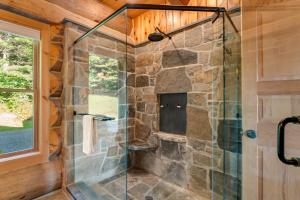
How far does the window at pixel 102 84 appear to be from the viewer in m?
2.04

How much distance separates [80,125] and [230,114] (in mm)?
1622

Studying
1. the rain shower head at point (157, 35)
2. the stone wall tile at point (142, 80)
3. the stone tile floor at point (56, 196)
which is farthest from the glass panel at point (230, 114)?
the stone tile floor at point (56, 196)

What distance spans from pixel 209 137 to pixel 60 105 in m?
1.82

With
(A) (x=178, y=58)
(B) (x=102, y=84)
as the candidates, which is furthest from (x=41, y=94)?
(A) (x=178, y=58)

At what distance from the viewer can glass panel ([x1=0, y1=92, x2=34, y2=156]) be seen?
1.69 m

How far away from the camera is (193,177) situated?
6.79 feet

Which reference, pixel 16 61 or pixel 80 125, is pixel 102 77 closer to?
pixel 80 125

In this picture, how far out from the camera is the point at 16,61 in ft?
5.89

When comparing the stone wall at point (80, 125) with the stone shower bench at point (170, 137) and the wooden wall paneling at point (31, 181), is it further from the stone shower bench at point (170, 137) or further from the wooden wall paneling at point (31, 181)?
the stone shower bench at point (170, 137)

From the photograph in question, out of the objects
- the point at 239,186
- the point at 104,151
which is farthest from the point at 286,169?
the point at 104,151

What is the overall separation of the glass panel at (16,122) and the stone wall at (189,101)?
1450 millimetres

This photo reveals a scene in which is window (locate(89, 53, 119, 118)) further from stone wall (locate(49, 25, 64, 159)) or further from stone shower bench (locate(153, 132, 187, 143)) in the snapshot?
stone shower bench (locate(153, 132, 187, 143))

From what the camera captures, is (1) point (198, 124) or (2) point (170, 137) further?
(2) point (170, 137)

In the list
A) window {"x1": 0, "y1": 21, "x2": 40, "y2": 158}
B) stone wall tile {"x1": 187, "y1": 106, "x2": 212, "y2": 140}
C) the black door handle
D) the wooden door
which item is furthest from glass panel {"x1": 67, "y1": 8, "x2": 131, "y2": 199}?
the black door handle
